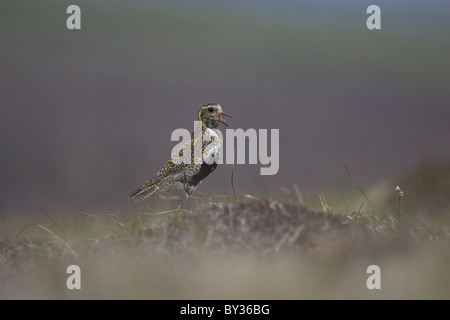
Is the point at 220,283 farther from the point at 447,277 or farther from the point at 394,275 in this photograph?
the point at 447,277

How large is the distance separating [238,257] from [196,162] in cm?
336

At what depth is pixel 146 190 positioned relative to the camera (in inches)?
329

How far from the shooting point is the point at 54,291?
13.0ft

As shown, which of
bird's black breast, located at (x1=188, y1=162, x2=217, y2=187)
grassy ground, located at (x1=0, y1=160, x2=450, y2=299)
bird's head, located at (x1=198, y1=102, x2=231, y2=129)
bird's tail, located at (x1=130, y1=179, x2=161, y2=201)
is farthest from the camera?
bird's tail, located at (x1=130, y1=179, x2=161, y2=201)

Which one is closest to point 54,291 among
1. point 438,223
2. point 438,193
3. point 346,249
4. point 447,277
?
point 346,249

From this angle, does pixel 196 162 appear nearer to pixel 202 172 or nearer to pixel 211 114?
pixel 202 172

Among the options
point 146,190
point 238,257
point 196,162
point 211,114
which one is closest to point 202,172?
point 196,162

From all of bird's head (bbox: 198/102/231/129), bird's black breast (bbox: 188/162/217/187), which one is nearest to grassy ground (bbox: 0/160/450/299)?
bird's black breast (bbox: 188/162/217/187)

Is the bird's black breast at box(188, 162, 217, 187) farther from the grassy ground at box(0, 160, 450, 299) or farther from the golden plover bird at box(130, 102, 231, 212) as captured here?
the grassy ground at box(0, 160, 450, 299)

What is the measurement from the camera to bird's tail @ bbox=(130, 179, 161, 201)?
27.1ft

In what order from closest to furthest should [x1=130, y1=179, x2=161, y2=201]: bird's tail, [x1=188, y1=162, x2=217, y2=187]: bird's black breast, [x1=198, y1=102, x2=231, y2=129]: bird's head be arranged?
1. [x1=188, y1=162, x2=217, y2=187]: bird's black breast
2. [x1=198, y1=102, x2=231, y2=129]: bird's head
3. [x1=130, y1=179, x2=161, y2=201]: bird's tail

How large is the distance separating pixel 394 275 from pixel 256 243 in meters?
1.31

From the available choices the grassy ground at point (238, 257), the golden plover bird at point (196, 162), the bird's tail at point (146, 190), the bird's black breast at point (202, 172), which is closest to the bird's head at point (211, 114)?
the golden plover bird at point (196, 162)

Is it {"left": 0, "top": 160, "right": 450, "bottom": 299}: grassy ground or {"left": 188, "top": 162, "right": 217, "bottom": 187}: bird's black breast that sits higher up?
{"left": 188, "top": 162, "right": 217, "bottom": 187}: bird's black breast
